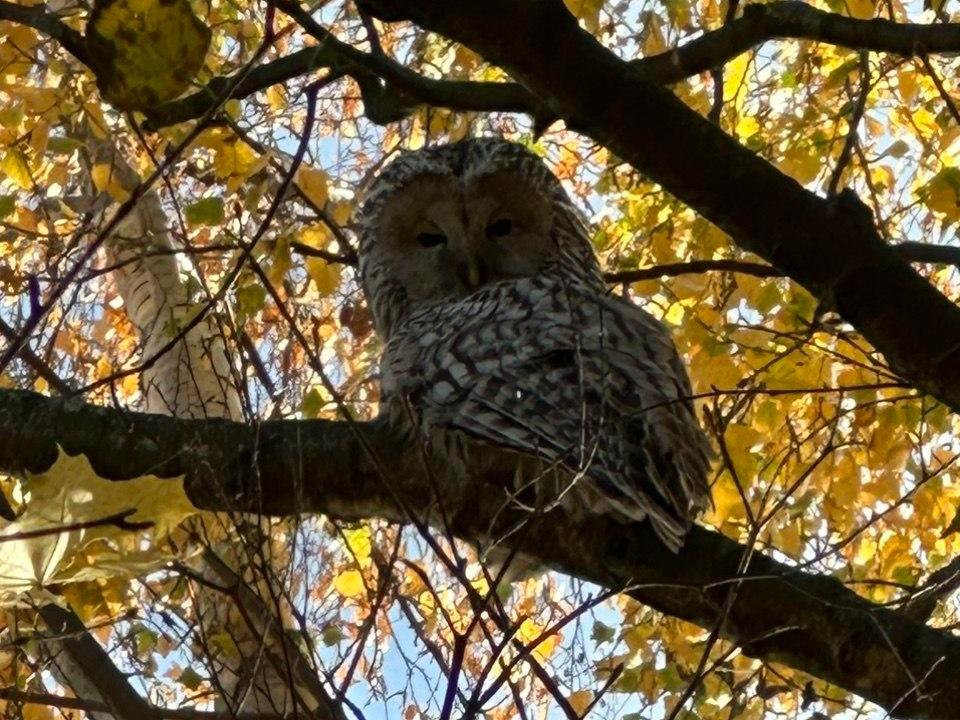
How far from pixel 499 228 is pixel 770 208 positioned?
2.06m

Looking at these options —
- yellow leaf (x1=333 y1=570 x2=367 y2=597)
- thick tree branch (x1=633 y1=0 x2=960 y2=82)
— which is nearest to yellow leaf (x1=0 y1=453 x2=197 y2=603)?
thick tree branch (x1=633 y1=0 x2=960 y2=82)

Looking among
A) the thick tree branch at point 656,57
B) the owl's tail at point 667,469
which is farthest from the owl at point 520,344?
the thick tree branch at point 656,57

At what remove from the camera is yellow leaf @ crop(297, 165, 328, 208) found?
4000 mm

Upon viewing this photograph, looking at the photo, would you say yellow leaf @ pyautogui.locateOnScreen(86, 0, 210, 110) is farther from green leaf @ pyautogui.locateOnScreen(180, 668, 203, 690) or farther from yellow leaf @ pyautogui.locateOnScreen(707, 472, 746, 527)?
yellow leaf @ pyautogui.locateOnScreen(707, 472, 746, 527)

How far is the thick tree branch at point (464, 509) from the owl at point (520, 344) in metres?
0.08

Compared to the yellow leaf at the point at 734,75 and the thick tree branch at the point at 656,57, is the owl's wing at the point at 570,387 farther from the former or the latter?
the yellow leaf at the point at 734,75

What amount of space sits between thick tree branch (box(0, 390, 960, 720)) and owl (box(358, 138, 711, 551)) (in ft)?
0.27

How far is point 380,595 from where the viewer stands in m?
1.91

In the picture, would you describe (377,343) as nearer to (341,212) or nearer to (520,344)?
(341,212)

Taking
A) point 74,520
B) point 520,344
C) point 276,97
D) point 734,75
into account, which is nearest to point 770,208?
point 520,344

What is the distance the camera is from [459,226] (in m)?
4.18

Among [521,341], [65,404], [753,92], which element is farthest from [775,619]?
[753,92]

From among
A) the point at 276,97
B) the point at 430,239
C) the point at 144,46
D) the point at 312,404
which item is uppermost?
the point at 276,97

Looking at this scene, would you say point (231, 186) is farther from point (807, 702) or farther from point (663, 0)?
point (807, 702)
